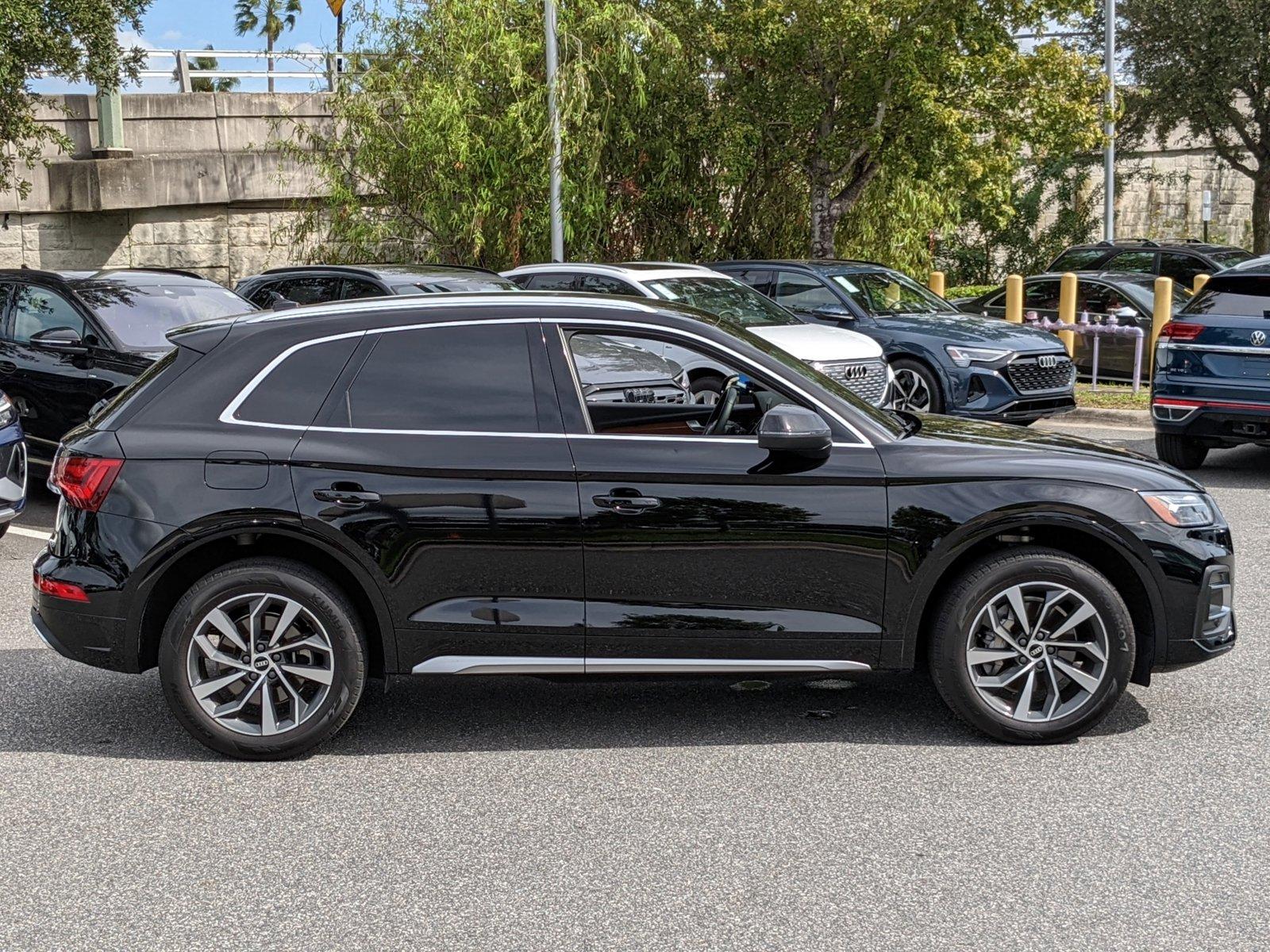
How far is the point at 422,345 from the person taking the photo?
5441 mm

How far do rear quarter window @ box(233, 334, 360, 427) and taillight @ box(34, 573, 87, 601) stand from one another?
87 cm

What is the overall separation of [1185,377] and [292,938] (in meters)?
9.15

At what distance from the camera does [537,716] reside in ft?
19.2

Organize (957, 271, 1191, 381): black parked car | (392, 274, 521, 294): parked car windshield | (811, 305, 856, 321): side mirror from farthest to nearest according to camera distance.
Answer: (957, 271, 1191, 381): black parked car < (811, 305, 856, 321): side mirror < (392, 274, 521, 294): parked car windshield

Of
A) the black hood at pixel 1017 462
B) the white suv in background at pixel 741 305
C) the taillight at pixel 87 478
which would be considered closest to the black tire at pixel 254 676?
the taillight at pixel 87 478

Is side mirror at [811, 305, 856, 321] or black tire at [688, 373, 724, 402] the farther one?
side mirror at [811, 305, 856, 321]

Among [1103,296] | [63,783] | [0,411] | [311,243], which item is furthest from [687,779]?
[311,243]

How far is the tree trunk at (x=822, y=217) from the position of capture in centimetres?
2200

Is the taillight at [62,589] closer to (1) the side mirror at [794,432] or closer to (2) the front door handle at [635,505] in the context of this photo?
(2) the front door handle at [635,505]

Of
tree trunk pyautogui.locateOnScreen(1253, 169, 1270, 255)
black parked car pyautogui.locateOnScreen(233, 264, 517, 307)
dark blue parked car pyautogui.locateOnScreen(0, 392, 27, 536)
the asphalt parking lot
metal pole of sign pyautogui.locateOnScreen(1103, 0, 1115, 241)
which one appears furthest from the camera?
tree trunk pyautogui.locateOnScreen(1253, 169, 1270, 255)

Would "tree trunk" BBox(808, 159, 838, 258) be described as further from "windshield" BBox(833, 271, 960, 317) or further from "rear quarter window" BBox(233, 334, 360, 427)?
"rear quarter window" BBox(233, 334, 360, 427)

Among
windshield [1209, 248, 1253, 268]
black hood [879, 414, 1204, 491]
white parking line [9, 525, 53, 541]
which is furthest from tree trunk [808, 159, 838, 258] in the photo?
black hood [879, 414, 1204, 491]

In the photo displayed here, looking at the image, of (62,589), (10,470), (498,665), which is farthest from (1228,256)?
(62,589)

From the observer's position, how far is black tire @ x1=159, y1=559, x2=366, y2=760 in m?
5.23
